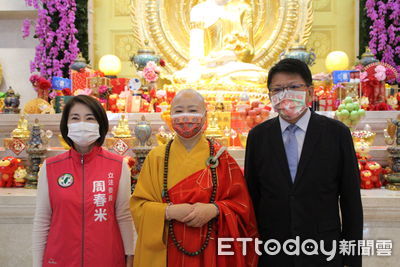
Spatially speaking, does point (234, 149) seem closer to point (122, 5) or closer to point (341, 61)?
point (341, 61)

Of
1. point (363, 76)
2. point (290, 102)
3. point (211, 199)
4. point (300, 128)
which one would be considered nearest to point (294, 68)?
point (290, 102)

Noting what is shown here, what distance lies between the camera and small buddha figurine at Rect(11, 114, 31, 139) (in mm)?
3766

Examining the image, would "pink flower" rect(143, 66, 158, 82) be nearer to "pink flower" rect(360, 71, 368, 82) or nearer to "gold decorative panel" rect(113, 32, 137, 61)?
"gold decorative panel" rect(113, 32, 137, 61)

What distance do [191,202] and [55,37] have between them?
560cm

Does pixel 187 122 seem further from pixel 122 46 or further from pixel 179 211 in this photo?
A: pixel 122 46

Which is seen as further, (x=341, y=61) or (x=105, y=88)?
(x=341, y=61)

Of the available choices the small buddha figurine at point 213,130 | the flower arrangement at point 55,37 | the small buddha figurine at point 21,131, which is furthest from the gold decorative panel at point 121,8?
the small buddha figurine at point 213,130

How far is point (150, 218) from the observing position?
1883mm

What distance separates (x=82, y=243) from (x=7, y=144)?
2.23 metres

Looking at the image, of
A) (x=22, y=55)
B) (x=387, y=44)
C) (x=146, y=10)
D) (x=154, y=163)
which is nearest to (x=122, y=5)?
(x=146, y=10)

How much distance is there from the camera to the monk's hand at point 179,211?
182 centimetres

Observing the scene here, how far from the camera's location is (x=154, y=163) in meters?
1.96

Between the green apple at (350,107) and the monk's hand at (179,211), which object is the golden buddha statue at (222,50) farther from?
the monk's hand at (179,211)

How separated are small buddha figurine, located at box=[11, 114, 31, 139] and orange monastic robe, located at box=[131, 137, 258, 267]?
2.19 metres
